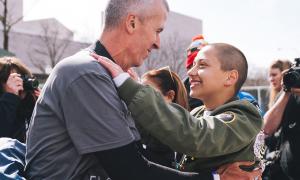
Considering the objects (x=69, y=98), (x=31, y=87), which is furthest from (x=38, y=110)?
(x=31, y=87)

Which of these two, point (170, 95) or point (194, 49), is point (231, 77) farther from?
point (194, 49)

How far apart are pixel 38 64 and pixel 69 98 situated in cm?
3195

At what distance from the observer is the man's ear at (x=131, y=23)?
202cm

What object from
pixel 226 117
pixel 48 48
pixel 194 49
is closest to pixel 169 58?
pixel 48 48

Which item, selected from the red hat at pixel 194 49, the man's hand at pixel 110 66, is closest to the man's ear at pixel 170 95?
the red hat at pixel 194 49

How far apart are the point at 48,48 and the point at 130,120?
30.8m

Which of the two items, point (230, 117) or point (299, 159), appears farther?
point (299, 159)

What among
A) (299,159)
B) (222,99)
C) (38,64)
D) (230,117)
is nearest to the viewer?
(230,117)

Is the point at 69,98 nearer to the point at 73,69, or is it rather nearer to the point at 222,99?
the point at 73,69

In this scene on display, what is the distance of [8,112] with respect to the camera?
371 centimetres

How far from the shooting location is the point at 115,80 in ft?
6.04

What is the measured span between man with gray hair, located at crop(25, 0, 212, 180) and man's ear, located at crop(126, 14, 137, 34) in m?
0.24

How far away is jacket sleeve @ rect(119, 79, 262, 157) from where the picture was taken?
1.81 m

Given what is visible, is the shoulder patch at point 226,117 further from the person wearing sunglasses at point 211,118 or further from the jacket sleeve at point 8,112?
the jacket sleeve at point 8,112
